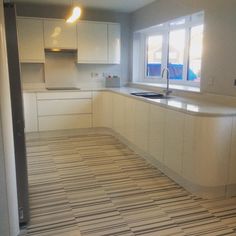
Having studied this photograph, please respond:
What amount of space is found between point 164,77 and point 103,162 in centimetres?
212

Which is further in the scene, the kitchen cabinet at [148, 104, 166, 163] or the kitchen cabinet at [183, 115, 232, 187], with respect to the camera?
the kitchen cabinet at [148, 104, 166, 163]

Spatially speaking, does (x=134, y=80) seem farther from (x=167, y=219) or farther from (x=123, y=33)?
(x=167, y=219)

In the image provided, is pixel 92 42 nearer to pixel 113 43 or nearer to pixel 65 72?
pixel 113 43

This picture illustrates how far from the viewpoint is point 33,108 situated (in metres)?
4.75

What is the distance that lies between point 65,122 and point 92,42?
1.55 m

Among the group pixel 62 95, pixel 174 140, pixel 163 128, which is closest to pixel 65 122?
pixel 62 95

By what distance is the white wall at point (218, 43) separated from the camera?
3.07 m

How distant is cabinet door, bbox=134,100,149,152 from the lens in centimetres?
369

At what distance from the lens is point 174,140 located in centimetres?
303

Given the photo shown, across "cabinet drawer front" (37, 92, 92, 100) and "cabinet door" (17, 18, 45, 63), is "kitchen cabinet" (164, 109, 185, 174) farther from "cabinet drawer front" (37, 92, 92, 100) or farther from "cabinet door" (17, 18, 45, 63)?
"cabinet door" (17, 18, 45, 63)

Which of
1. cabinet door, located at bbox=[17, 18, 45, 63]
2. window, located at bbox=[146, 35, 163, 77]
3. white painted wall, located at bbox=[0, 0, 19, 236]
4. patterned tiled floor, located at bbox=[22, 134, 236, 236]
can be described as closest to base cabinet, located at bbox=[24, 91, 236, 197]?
patterned tiled floor, located at bbox=[22, 134, 236, 236]

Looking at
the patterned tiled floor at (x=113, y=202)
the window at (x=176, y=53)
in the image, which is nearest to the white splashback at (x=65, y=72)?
the window at (x=176, y=53)

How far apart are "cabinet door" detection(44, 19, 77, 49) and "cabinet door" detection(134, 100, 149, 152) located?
6.33 ft

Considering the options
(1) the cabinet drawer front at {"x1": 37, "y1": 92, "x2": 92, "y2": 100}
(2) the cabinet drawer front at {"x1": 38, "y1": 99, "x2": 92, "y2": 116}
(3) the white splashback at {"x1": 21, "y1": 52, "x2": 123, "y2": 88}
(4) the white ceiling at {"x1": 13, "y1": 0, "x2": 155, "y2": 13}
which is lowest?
(2) the cabinet drawer front at {"x1": 38, "y1": 99, "x2": 92, "y2": 116}
